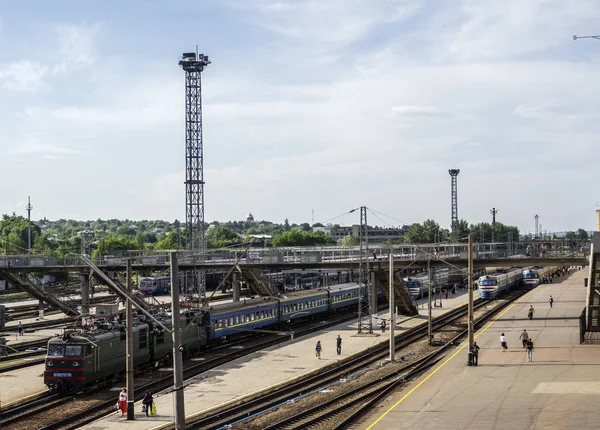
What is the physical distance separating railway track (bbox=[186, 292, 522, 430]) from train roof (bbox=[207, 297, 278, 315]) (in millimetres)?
10852

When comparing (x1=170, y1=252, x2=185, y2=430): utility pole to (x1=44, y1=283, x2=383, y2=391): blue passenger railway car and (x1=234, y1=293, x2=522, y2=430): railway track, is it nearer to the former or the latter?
(x1=234, y1=293, x2=522, y2=430): railway track

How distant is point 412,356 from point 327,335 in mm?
12614

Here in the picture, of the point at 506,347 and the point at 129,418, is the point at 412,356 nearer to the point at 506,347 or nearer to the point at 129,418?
the point at 506,347

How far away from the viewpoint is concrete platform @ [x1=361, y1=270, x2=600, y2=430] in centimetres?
3075

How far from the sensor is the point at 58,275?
439 ft

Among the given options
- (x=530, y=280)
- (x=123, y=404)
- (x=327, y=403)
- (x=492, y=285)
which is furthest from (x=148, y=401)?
(x=530, y=280)

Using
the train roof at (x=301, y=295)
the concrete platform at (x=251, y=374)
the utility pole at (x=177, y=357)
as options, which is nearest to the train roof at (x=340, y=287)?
the train roof at (x=301, y=295)

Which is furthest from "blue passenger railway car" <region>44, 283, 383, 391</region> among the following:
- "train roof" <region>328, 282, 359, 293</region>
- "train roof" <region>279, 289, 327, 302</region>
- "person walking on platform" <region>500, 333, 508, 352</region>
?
"person walking on platform" <region>500, 333, 508, 352</region>

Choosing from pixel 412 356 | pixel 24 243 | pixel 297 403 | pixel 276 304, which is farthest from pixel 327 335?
pixel 24 243

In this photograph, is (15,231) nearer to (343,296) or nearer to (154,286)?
(154,286)

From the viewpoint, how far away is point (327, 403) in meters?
35.2

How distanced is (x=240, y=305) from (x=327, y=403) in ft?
81.1

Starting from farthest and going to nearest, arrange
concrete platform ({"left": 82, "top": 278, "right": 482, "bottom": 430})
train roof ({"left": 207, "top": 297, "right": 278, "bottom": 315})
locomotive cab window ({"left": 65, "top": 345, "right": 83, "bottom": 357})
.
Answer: train roof ({"left": 207, "top": 297, "right": 278, "bottom": 315})
locomotive cab window ({"left": 65, "top": 345, "right": 83, "bottom": 357})
concrete platform ({"left": 82, "top": 278, "right": 482, "bottom": 430})

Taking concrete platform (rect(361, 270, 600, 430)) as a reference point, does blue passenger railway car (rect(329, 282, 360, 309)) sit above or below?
above
